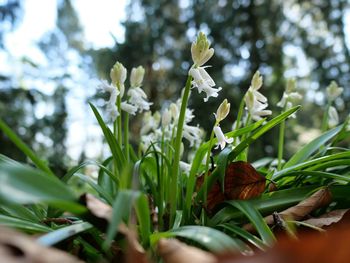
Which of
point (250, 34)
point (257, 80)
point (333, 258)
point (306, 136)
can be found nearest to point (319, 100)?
point (306, 136)

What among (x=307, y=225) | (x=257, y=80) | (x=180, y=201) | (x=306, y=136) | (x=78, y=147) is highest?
(x=78, y=147)

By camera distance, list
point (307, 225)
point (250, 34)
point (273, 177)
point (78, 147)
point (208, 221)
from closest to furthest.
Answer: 1. point (307, 225)
2. point (208, 221)
3. point (273, 177)
4. point (250, 34)
5. point (78, 147)

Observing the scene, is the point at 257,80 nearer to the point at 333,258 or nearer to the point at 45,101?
the point at 333,258

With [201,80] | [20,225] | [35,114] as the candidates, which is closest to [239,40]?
[35,114]

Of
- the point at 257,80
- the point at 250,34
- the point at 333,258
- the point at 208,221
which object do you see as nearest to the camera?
the point at 333,258

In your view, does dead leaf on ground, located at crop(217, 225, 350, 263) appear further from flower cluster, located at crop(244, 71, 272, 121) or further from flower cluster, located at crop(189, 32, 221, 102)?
flower cluster, located at crop(244, 71, 272, 121)

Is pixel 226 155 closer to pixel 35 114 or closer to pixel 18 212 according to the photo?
pixel 18 212
